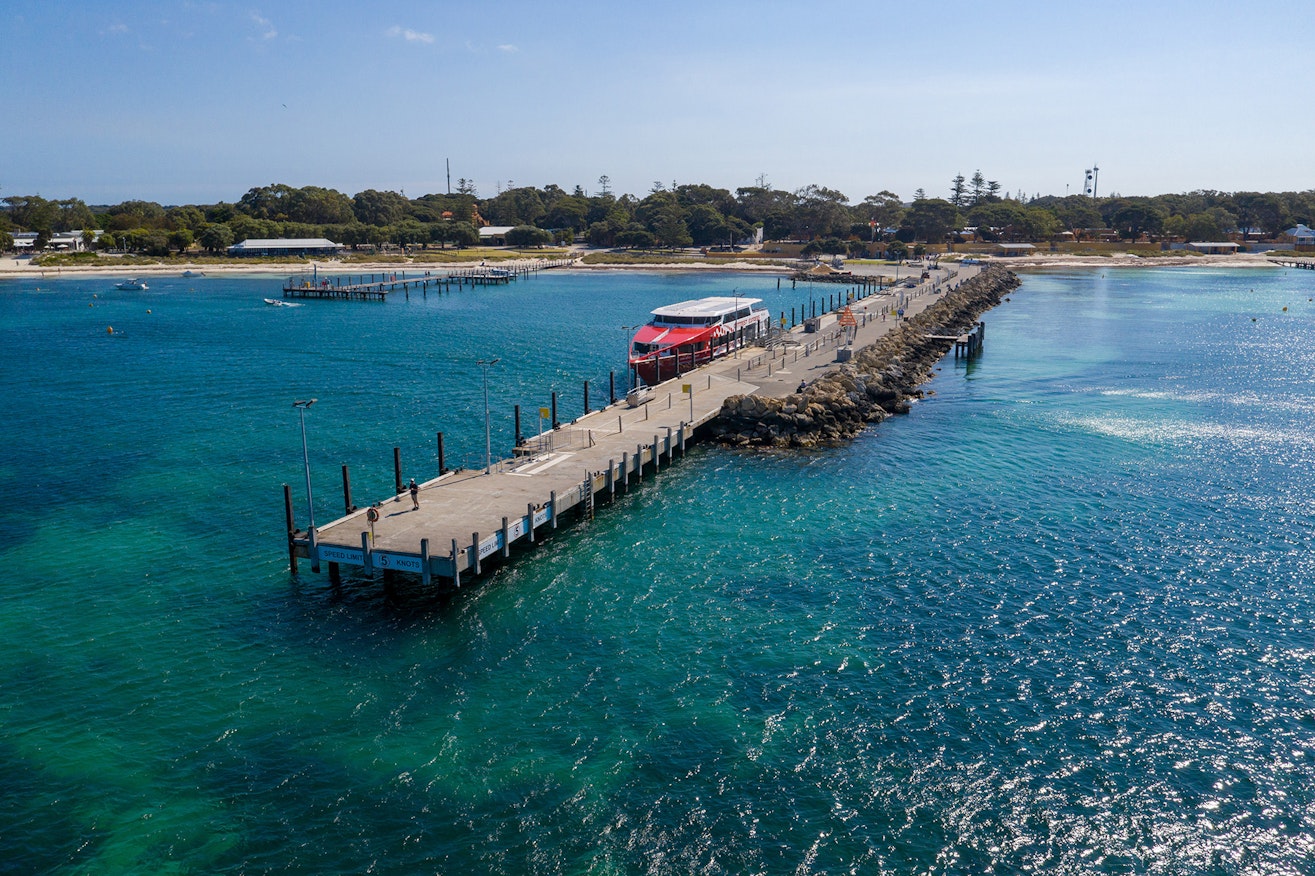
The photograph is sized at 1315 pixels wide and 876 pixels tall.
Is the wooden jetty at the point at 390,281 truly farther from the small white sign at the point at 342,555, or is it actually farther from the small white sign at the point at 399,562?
the small white sign at the point at 399,562

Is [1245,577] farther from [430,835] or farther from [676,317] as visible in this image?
[676,317]

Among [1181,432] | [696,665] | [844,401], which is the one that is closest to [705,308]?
[844,401]

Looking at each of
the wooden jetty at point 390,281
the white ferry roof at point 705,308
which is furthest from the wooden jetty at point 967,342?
the wooden jetty at point 390,281

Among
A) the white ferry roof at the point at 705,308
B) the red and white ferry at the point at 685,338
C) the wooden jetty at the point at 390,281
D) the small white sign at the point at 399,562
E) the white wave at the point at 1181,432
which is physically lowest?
the white wave at the point at 1181,432

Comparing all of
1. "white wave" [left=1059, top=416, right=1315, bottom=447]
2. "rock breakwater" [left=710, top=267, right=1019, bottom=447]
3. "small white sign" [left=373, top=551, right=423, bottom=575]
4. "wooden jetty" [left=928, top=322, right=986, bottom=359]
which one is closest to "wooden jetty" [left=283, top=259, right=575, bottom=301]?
"wooden jetty" [left=928, top=322, right=986, bottom=359]

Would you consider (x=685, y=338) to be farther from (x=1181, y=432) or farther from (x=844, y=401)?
(x=1181, y=432)

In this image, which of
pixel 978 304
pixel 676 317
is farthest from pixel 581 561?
pixel 978 304
